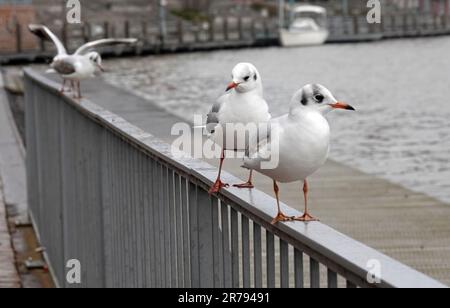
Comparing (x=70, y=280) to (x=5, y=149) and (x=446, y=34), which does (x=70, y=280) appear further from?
(x=446, y=34)

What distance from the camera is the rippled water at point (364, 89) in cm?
1714

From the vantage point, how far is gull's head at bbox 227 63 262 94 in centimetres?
396

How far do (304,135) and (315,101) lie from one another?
0.33 ft

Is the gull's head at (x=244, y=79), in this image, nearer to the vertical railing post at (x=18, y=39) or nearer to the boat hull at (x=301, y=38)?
the vertical railing post at (x=18, y=39)

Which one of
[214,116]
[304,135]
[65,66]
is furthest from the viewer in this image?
[65,66]

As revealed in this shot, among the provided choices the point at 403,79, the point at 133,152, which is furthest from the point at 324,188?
the point at 403,79

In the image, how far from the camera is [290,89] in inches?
1748

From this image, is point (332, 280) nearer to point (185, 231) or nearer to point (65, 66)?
point (185, 231)

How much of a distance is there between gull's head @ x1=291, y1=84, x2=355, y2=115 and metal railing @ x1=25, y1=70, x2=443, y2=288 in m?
A: 0.33

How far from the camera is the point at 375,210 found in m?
11.4

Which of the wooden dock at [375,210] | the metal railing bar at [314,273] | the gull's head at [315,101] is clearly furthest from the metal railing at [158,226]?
the wooden dock at [375,210]

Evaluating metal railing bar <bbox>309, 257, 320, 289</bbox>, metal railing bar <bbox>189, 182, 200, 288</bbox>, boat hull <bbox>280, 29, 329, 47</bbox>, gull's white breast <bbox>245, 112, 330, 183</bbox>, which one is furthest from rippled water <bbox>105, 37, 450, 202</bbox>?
metal railing bar <bbox>309, 257, 320, 289</bbox>

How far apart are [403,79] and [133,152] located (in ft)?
165

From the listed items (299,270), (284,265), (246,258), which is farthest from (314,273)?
(246,258)
